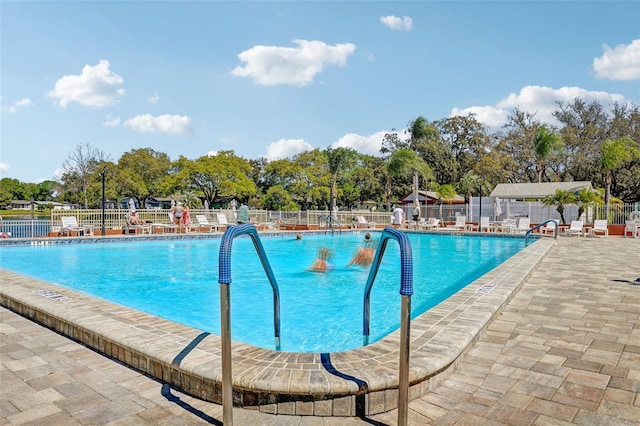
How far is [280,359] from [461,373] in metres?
1.34

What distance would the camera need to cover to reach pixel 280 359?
114 inches

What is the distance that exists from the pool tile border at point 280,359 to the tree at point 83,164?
4053 centimetres

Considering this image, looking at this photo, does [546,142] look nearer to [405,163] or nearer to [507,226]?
[405,163]

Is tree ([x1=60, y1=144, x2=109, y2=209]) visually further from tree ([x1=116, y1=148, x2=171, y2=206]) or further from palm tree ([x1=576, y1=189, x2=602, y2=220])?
palm tree ([x1=576, y1=189, x2=602, y2=220])

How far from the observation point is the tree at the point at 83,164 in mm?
40312

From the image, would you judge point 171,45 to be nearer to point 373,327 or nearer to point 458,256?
point 458,256

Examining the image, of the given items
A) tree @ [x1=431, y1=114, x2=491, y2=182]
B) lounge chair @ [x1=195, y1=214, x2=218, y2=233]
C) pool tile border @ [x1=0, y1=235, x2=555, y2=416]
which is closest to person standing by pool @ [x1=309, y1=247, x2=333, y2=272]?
pool tile border @ [x1=0, y1=235, x2=555, y2=416]

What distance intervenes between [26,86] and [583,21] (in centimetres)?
2012

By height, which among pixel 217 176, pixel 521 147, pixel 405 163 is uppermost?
pixel 521 147

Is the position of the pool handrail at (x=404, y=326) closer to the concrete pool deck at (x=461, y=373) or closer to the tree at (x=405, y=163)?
the concrete pool deck at (x=461, y=373)

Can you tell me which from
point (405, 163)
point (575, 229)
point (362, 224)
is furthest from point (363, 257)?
point (405, 163)

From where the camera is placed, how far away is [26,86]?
41.0 ft

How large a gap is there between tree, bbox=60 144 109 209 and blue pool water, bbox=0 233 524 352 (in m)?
29.4

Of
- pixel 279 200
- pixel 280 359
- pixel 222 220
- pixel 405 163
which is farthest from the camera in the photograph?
pixel 279 200
